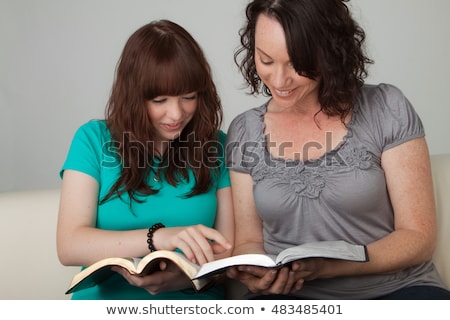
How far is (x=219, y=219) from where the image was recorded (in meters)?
2.57

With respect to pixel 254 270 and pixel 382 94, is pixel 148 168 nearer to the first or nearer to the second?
pixel 254 270

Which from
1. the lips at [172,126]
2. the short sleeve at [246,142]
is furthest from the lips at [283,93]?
the lips at [172,126]

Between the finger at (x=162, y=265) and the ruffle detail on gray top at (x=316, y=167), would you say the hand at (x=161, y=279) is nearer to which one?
the finger at (x=162, y=265)

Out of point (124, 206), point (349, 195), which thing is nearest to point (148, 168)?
point (124, 206)

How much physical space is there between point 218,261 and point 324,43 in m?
0.72

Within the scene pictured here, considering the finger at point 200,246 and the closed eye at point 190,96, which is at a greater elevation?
the closed eye at point 190,96

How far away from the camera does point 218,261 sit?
79.0 inches

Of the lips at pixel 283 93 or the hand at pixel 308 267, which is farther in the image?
the lips at pixel 283 93

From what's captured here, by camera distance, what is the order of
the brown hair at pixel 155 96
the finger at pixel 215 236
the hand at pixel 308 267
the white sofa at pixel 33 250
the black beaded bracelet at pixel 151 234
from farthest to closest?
the white sofa at pixel 33 250 → the brown hair at pixel 155 96 → the black beaded bracelet at pixel 151 234 → the finger at pixel 215 236 → the hand at pixel 308 267

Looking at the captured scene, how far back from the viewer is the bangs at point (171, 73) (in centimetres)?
235

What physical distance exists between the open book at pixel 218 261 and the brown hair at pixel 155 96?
454 mm

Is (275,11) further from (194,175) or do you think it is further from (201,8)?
(201,8)

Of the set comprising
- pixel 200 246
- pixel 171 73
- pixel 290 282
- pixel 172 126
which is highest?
pixel 171 73

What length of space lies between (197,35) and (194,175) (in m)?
1.59
